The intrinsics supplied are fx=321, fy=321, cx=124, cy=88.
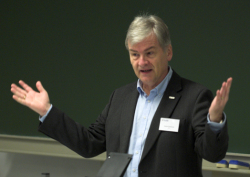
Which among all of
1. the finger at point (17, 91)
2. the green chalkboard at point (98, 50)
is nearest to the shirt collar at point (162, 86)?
the finger at point (17, 91)

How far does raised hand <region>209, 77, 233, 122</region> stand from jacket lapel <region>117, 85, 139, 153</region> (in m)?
0.52

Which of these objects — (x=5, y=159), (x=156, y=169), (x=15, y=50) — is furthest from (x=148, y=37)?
(x=5, y=159)

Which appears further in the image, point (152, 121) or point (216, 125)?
point (152, 121)

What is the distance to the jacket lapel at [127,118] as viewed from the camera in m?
1.80

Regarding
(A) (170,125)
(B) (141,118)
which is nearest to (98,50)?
(B) (141,118)

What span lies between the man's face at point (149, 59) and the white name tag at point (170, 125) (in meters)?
0.27

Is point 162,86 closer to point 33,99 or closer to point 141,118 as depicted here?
→ point 141,118

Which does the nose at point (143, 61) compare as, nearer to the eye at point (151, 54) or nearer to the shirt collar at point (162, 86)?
the eye at point (151, 54)

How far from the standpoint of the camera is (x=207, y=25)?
3287 millimetres

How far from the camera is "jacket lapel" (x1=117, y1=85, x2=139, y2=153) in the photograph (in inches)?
70.8

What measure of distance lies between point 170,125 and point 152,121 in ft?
0.36

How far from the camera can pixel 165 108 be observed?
1790 mm

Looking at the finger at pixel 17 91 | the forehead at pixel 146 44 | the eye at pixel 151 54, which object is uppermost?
the forehead at pixel 146 44

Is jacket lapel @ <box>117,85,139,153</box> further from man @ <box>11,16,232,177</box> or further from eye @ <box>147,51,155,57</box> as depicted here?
eye @ <box>147,51,155,57</box>
